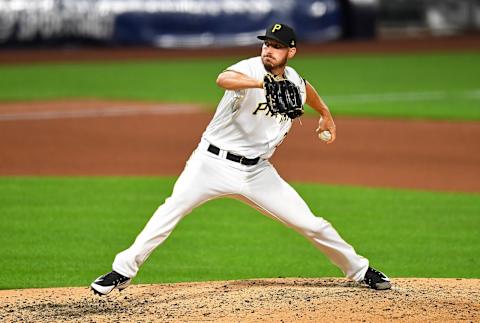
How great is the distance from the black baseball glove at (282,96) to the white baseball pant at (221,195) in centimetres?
56

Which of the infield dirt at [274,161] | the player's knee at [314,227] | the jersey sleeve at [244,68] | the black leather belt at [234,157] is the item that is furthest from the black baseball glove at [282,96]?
the infield dirt at [274,161]

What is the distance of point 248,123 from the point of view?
6949 mm

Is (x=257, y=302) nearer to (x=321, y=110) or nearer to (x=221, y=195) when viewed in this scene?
(x=221, y=195)

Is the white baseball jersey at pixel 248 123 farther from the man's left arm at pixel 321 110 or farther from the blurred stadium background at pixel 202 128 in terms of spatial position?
the blurred stadium background at pixel 202 128

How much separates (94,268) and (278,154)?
20.7ft

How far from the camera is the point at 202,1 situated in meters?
27.8

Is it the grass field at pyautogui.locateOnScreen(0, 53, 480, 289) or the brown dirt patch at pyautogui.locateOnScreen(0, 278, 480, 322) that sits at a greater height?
the brown dirt patch at pyautogui.locateOnScreen(0, 278, 480, 322)

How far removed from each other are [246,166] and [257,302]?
0.92m

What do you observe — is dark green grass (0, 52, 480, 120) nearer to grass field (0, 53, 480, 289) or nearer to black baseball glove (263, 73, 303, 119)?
grass field (0, 53, 480, 289)

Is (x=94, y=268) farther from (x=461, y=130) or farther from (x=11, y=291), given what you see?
(x=461, y=130)

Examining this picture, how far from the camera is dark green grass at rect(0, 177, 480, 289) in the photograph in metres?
8.62

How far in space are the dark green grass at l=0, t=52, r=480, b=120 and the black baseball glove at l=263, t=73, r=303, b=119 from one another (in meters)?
11.5

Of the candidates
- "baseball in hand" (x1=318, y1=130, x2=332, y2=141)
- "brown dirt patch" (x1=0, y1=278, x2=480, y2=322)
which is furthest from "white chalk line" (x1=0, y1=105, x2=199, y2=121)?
"baseball in hand" (x1=318, y1=130, x2=332, y2=141)

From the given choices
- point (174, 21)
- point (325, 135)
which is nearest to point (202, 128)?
point (325, 135)
